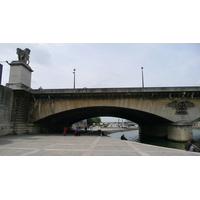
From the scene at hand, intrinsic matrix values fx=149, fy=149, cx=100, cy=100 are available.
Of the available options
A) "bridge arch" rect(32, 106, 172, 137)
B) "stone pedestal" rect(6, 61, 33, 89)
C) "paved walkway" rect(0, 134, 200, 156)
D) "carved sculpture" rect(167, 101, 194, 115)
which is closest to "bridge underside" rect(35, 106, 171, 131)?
"bridge arch" rect(32, 106, 172, 137)

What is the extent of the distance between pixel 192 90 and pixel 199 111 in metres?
3.66

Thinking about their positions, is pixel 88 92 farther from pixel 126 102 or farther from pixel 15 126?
pixel 15 126

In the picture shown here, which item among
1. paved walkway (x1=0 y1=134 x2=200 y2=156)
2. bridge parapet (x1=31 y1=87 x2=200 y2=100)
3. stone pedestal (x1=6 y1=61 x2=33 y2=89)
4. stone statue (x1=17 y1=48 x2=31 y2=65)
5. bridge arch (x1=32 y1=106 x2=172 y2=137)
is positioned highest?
stone statue (x1=17 y1=48 x2=31 y2=65)

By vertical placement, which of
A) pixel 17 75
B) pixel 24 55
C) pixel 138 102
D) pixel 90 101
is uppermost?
pixel 24 55

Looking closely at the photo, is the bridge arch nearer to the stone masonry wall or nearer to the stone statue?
the stone masonry wall

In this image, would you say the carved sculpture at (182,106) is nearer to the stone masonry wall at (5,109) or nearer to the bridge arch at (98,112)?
the bridge arch at (98,112)

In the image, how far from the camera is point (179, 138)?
22734 millimetres

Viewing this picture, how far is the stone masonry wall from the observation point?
1989 cm

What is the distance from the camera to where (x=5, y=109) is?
20562 millimetres

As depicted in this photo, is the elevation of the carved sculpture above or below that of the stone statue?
below

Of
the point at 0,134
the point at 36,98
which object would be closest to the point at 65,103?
the point at 36,98

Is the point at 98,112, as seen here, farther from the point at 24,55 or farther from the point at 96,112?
the point at 24,55

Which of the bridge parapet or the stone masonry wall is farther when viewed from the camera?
the bridge parapet

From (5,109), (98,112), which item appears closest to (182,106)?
(98,112)
